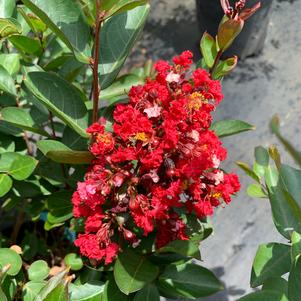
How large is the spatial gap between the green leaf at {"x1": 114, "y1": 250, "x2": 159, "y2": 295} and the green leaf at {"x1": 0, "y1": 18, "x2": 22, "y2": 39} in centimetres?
39

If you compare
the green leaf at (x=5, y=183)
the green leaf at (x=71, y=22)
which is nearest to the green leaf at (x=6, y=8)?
the green leaf at (x=71, y=22)

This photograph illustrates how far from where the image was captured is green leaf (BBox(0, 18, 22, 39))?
772 millimetres

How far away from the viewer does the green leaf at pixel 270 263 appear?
0.78 m

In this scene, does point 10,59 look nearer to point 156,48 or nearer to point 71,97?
point 71,97

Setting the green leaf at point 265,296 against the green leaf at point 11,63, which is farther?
the green leaf at point 11,63

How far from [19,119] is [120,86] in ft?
0.65

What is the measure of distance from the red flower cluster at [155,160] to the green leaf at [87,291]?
111 millimetres

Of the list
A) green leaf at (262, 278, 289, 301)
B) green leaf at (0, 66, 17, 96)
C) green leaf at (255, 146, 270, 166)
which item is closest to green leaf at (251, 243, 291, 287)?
green leaf at (262, 278, 289, 301)

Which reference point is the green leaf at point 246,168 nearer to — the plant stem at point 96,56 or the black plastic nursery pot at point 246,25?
the plant stem at point 96,56

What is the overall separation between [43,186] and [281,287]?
0.50 meters

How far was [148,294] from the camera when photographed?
0.85m

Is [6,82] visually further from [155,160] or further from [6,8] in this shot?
[155,160]

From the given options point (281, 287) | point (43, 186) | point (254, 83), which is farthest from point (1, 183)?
point (254, 83)

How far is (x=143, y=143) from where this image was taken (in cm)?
74
